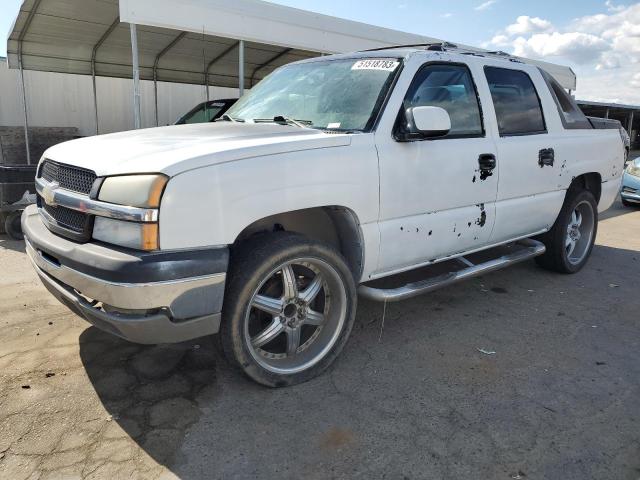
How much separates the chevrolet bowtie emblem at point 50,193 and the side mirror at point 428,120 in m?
2.09

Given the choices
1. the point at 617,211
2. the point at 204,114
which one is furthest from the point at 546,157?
the point at 204,114

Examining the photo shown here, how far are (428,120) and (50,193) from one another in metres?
2.22

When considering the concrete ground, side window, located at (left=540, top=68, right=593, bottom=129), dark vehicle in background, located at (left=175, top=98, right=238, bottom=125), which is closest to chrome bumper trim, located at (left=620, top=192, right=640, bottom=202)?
side window, located at (left=540, top=68, right=593, bottom=129)

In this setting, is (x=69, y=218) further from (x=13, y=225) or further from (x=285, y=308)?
(x=13, y=225)

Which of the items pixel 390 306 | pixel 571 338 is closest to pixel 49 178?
pixel 390 306

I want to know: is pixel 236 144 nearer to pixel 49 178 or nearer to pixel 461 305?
pixel 49 178

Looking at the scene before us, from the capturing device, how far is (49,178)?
9.95 ft

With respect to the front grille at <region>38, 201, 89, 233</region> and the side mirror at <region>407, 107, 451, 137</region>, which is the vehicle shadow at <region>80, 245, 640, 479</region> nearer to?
the front grille at <region>38, 201, 89, 233</region>

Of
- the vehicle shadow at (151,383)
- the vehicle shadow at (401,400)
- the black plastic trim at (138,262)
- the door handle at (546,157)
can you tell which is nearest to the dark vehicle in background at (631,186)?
the door handle at (546,157)

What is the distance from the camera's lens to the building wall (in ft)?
48.8

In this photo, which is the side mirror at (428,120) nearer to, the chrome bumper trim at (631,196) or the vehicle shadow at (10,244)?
the vehicle shadow at (10,244)

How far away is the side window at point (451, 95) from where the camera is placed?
11.3 ft

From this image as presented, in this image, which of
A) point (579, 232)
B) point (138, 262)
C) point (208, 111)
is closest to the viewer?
point (138, 262)

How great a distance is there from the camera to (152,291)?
7.55 ft
